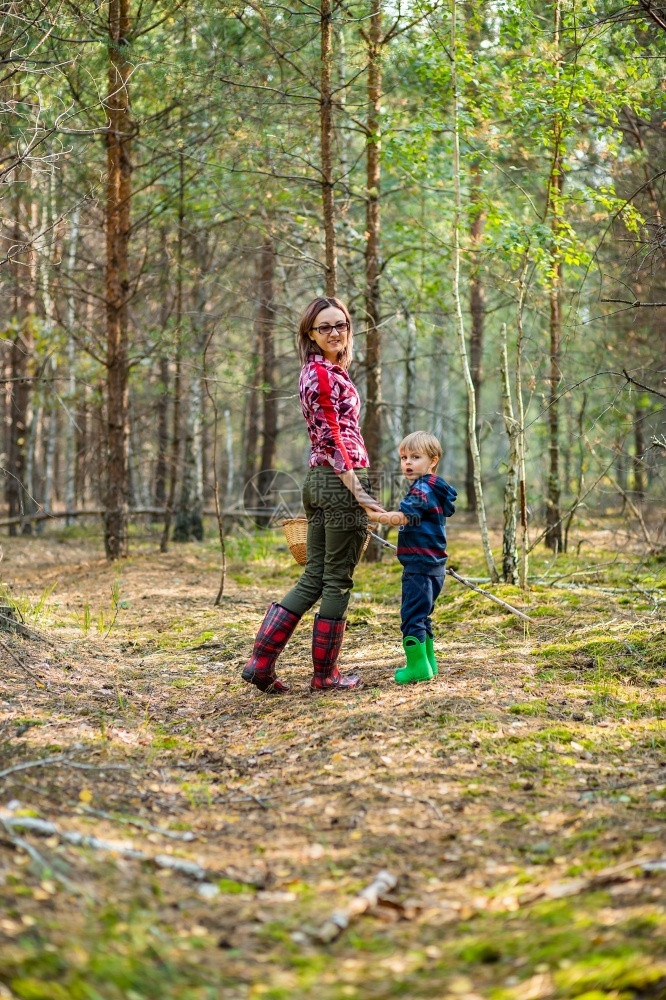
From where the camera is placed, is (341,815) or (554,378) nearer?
(341,815)

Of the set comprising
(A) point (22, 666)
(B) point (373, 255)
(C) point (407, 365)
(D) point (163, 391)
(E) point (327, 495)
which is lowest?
(A) point (22, 666)

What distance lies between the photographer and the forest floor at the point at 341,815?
223 centimetres

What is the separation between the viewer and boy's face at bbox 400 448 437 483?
5012 millimetres

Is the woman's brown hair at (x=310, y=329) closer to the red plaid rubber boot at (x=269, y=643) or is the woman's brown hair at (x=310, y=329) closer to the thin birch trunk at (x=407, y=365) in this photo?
the red plaid rubber boot at (x=269, y=643)

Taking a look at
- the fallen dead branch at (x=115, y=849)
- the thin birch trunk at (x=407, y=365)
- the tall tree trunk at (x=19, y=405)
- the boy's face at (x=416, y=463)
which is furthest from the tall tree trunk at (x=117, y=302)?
the fallen dead branch at (x=115, y=849)

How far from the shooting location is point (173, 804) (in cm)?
355

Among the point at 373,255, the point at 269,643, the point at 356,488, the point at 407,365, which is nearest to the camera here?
the point at 356,488

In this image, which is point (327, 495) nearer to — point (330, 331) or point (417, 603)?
point (417, 603)

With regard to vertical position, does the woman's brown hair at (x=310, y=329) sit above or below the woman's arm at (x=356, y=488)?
above

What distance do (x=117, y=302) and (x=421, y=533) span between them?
664cm

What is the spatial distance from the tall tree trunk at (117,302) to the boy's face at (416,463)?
6213 mm

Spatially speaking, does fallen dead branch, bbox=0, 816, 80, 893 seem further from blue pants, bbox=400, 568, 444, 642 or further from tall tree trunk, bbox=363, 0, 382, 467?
tall tree trunk, bbox=363, 0, 382, 467

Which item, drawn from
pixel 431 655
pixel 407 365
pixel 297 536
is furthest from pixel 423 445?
pixel 407 365

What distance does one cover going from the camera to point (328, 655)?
5.13 metres
